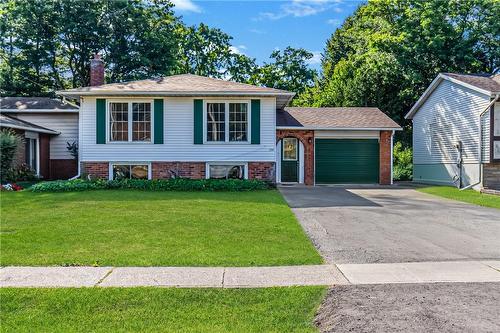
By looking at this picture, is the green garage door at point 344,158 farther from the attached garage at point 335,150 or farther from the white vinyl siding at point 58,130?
the white vinyl siding at point 58,130

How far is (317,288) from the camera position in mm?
5262

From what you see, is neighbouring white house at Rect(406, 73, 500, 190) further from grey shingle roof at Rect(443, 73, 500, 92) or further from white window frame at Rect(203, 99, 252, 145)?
white window frame at Rect(203, 99, 252, 145)

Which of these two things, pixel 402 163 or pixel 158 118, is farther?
pixel 402 163

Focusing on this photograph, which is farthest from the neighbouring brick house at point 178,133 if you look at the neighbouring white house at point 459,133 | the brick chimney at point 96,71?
the neighbouring white house at point 459,133

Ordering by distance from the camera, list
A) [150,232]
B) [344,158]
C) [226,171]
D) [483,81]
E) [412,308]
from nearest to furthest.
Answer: [412,308] < [150,232] < [226,171] < [483,81] < [344,158]

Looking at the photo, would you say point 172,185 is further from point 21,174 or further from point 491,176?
point 491,176

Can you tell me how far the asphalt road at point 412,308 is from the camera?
4.16 meters

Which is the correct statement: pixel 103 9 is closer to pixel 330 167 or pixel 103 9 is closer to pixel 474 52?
pixel 330 167

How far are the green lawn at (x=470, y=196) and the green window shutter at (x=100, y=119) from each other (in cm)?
1328

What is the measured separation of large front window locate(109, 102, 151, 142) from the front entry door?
614 cm

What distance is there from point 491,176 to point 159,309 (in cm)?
1731

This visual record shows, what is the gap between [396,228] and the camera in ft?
30.9

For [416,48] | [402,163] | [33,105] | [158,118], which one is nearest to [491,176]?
[402,163]

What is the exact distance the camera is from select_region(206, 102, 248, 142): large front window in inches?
700
